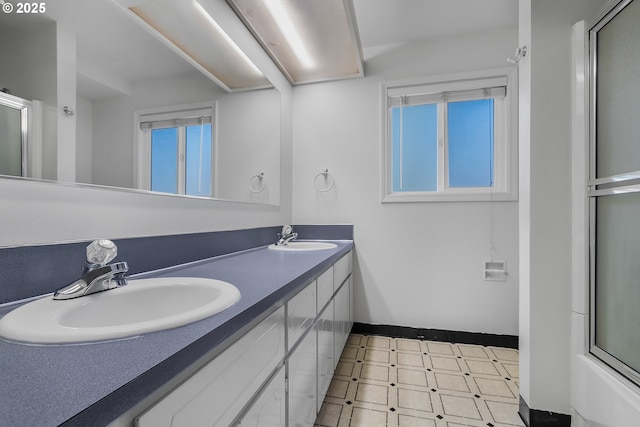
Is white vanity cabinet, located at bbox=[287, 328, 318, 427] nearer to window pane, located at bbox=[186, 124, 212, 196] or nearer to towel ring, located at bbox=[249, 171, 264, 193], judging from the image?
window pane, located at bbox=[186, 124, 212, 196]

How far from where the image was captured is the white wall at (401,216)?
217cm

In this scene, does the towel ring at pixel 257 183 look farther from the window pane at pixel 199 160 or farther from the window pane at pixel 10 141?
the window pane at pixel 10 141

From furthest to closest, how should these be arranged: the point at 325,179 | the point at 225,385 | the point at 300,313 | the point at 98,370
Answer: the point at 325,179 < the point at 300,313 < the point at 225,385 < the point at 98,370

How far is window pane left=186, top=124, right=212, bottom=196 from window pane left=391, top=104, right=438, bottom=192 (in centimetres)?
152

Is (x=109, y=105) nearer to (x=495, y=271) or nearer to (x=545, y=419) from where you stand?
(x=545, y=419)

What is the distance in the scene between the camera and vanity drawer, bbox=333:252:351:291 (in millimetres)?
1688

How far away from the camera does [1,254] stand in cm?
65

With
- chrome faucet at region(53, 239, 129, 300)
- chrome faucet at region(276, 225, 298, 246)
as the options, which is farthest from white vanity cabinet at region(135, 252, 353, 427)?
chrome faucet at region(276, 225, 298, 246)

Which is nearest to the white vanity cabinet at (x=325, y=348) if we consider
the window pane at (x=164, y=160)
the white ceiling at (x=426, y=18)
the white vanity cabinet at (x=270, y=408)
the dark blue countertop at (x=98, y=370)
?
the white vanity cabinet at (x=270, y=408)

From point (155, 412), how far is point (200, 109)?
1.31m

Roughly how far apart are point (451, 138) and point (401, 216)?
0.76 meters

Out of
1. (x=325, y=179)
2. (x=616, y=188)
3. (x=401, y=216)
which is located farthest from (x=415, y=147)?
(x=616, y=188)

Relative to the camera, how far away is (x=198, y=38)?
1420 mm

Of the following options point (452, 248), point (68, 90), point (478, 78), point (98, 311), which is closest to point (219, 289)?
point (98, 311)
